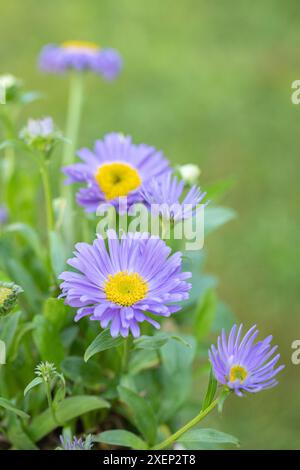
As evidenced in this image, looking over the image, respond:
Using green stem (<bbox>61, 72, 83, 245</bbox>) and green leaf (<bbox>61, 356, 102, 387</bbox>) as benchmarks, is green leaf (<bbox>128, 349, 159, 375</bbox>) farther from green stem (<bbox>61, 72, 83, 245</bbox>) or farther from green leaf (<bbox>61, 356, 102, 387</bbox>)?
green stem (<bbox>61, 72, 83, 245</bbox>)

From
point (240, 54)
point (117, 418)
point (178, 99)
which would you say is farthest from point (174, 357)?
point (240, 54)

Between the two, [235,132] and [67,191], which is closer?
[67,191]

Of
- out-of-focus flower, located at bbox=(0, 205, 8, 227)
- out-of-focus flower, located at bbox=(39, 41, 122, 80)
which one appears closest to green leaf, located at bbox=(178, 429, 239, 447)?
out-of-focus flower, located at bbox=(0, 205, 8, 227)

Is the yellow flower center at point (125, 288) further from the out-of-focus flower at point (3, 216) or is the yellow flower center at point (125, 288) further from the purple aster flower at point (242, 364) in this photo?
the out-of-focus flower at point (3, 216)

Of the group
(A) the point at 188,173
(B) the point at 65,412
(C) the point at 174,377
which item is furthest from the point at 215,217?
(B) the point at 65,412

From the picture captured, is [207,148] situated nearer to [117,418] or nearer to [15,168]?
[15,168]

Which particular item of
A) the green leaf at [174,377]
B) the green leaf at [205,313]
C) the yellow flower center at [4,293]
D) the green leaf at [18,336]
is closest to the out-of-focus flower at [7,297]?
the yellow flower center at [4,293]
